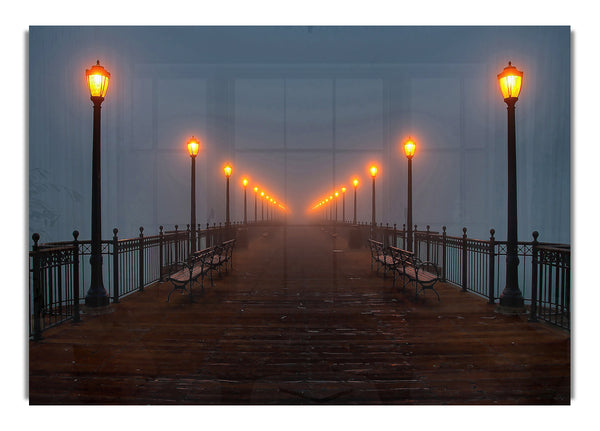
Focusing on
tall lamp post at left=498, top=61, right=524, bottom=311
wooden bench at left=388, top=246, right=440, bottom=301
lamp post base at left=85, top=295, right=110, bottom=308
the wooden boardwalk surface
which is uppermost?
tall lamp post at left=498, top=61, right=524, bottom=311

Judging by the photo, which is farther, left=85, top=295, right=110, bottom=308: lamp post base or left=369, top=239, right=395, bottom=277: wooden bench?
left=369, top=239, right=395, bottom=277: wooden bench

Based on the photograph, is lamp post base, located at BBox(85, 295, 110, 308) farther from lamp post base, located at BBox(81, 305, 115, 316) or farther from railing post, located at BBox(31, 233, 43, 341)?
railing post, located at BBox(31, 233, 43, 341)

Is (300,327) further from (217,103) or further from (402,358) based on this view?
(217,103)

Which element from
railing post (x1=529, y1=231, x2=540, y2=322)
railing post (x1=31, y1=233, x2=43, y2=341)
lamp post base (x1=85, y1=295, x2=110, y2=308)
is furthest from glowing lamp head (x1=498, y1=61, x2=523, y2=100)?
lamp post base (x1=85, y1=295, x2=110, y2=308)

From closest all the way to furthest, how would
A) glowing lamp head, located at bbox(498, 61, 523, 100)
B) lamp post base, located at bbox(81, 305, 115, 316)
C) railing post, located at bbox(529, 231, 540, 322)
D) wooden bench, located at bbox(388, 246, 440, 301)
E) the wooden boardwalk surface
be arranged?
the wooden boardwalk surface < railing post, located at bbox(529, 231, 540, 322) < lamp post base, located at bbox(81, 305, 115, 316) < glowing lamp head, located at bbox(498, 61, 523, 100) < wooden bench, located at bbox(388, 246, 440, 301)

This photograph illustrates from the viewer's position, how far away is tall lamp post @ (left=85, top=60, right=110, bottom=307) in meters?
6.84

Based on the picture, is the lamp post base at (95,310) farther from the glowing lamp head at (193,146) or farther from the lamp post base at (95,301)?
the glowing lamp head at (193,146)

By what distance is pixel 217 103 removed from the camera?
15.2 m

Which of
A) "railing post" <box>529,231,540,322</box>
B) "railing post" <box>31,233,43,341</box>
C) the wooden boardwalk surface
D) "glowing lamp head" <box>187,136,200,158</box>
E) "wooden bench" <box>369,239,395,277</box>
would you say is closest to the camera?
the wooden boardwalk surface

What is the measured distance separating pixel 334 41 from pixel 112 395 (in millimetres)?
6899

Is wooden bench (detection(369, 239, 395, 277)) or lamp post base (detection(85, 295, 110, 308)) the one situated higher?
wooden bench (detection(369, 239, 395, 277))

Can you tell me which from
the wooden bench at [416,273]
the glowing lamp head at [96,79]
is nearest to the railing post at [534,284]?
the wooden bench at [416,273]

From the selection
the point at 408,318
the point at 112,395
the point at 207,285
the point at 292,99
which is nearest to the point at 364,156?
the point at 292,99

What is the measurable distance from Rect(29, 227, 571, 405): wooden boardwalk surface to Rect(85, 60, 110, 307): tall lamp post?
367 millimetres
